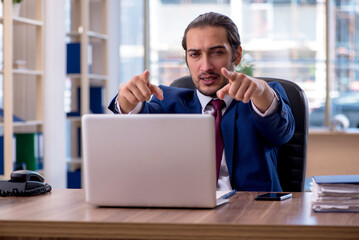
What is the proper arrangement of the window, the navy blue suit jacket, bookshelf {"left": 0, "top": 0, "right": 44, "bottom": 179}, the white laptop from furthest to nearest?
the window → bookshelf {"left": 0, "top": 0, "right": 44, "bottom": 179} → the navy blue suit jacket → the white laptop

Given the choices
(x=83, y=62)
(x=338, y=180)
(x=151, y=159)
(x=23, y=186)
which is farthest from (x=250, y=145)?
(x=83, y=62)

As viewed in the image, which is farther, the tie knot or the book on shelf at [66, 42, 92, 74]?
the book on shelf at [66, 42, 92, 74]

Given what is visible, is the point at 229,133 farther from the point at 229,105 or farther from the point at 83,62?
the point at 83,62

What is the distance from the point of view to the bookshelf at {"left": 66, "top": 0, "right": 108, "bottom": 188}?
194 inches

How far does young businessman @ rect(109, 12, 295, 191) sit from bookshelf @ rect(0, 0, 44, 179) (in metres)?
2.07

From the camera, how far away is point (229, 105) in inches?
80.0

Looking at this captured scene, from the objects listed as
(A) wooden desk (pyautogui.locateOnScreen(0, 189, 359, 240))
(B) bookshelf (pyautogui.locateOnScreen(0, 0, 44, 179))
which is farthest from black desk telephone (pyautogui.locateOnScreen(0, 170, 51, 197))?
(B) bookshelf (pyautogui.locateOnScreen(0, 0, 44, 179))

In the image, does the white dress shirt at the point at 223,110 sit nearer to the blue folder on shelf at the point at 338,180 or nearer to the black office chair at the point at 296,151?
the black office chair at the point at 296,151

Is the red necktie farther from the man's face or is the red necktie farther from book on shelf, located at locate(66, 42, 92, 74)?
book on shelf, located at locate(66, 42, 92, 74)

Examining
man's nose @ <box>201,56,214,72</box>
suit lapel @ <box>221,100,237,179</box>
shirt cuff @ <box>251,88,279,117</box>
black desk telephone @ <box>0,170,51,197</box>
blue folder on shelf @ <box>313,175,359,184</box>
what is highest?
man's nose @ <box>201,56,214,72</box>

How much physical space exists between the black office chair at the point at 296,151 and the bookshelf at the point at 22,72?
2389mm

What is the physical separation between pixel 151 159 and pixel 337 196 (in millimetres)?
476

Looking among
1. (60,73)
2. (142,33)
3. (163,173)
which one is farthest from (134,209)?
(142,33)

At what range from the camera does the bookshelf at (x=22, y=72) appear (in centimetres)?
394
